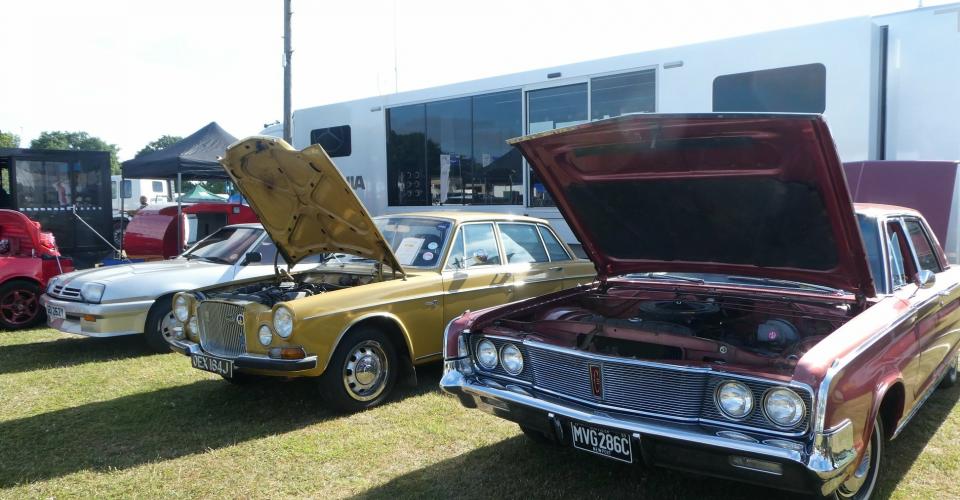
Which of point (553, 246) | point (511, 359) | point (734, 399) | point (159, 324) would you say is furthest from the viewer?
point (159, 324)

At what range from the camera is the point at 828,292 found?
12.1 feet

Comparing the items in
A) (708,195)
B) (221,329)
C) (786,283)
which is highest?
(708,195)

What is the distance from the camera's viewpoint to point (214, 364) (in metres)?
4.86

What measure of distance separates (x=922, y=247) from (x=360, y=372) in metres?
4.06

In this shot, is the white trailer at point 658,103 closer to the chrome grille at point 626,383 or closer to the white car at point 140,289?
the white car at point 140,289

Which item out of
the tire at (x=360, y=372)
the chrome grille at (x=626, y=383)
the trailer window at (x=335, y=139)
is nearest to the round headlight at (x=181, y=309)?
the tire at (x=360, y=372)

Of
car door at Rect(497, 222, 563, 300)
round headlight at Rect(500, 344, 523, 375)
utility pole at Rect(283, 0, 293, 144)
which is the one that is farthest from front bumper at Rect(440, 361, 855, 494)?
utility pole at Rect(283, 0, 293, 144)

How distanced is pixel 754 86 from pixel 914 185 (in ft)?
6.45

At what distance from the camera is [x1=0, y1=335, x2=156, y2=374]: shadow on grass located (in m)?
6.60

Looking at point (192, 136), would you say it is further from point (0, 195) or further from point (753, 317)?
point (753, 317)

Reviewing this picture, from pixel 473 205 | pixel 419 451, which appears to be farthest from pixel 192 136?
pixel 419 451

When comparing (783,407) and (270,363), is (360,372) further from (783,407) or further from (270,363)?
(783,407)

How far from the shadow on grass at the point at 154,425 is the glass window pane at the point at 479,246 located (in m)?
1.12

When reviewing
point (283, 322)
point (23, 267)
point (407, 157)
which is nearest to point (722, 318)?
point (283, 322)
